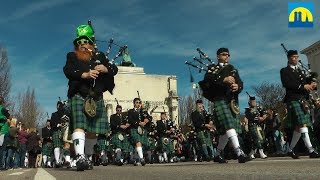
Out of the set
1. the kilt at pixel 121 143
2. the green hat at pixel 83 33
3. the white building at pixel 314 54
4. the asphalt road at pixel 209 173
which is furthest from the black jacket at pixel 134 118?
the white building at pixel 314 54

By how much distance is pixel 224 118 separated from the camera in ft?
22.0

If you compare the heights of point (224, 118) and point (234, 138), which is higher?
point (224, 118)

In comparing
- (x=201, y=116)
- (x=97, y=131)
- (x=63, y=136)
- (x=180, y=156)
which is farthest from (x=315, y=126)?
(x=180, y=156)

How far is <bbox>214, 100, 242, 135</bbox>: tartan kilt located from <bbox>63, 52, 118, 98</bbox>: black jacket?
6.39 feet

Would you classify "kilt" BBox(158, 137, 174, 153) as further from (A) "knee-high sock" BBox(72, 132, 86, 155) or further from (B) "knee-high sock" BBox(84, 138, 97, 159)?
(A) "knee-high sock" BBox(72, 132, 86, 155)

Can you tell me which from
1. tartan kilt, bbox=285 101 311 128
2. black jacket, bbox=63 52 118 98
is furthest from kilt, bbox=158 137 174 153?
black jacket, bbox=63 52 118 98

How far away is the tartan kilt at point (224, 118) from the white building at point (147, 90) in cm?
5765

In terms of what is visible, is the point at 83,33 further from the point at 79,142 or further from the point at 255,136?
the point at 255,136

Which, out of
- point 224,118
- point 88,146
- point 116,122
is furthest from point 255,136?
point 88,146

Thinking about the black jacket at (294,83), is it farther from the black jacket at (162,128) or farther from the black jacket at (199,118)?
the black jacket at (162,128)

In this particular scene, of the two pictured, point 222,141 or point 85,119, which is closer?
point 85,119

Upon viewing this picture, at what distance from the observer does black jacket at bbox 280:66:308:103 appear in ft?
25.6

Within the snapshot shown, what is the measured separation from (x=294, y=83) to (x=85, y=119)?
411 centimetres

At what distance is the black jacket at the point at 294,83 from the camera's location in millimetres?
7801
